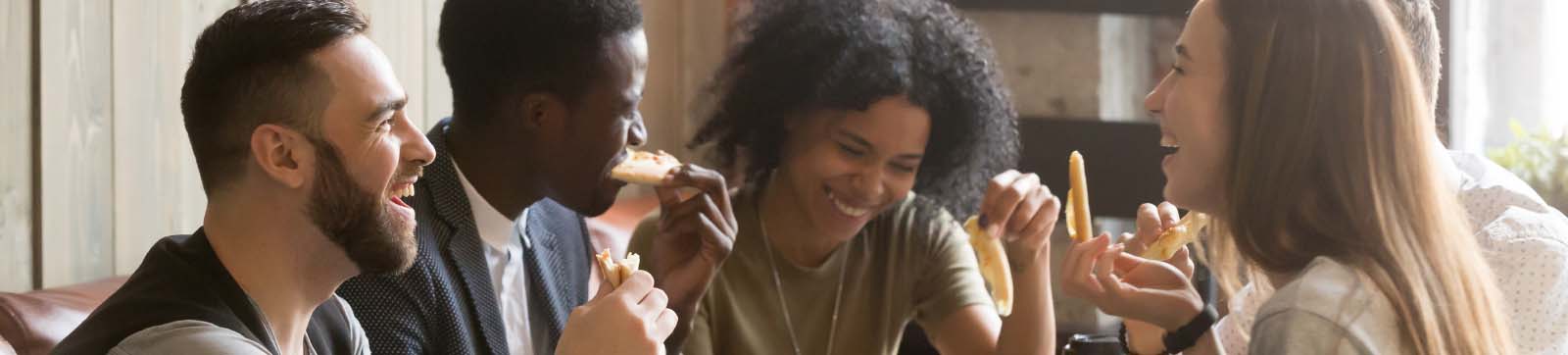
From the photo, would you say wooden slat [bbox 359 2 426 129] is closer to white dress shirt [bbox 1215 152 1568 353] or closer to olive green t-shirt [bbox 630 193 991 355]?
olive green t-shirt [bbox 630 193 991 355]

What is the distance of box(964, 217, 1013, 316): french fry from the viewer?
8.05ft

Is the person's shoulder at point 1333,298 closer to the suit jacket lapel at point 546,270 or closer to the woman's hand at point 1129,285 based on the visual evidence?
the woman's hand at point 1129,285

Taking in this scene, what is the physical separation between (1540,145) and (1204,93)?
2382mm

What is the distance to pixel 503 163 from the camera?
7.32 ft

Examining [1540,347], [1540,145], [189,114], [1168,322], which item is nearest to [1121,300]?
[1168,322]

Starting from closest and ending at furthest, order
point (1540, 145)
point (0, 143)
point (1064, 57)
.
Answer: point (0, 143)
point (1540, 145)
point (1064, 57)

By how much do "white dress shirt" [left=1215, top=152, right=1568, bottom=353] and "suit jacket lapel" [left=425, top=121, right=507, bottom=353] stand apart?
97 cm

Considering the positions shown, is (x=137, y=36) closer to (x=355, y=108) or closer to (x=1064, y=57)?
(x=355, y=108)

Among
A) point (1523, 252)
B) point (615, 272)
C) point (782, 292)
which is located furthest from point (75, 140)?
point (1523, 252)

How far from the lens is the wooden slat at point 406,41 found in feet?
10.3

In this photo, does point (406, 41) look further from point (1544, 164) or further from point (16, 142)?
point (1544, 164)

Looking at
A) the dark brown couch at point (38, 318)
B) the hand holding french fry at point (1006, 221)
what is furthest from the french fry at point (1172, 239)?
the dark brown couch at point (38, 318)

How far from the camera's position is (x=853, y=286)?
2.77m

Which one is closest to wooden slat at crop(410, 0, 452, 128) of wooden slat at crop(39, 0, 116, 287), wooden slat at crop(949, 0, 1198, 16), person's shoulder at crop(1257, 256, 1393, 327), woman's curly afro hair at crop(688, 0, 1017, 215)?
woman's curly afro hair at crop(688, 0, 1017, 215)
